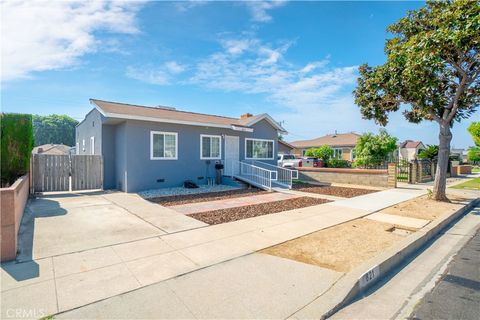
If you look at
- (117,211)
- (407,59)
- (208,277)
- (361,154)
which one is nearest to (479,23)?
(407,59)

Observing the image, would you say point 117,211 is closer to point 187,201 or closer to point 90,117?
point 187,201

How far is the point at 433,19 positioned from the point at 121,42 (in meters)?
11.7

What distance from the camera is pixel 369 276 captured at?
367cm

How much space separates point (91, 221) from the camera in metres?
6.43

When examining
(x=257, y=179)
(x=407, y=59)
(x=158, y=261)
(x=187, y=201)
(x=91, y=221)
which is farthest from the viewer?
(x=257, y=179)

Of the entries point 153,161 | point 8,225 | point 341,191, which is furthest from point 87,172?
point 341,191

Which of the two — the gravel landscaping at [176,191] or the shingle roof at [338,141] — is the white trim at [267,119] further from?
the shingle roof at [338,141]

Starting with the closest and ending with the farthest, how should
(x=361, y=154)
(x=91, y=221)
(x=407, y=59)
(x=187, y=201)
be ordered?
(x=91, y=221), (x=407, y=59), (x=187, y=201), (x=361, y=154)

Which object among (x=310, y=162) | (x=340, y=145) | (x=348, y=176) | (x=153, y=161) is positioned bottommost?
(x=348, y=176)

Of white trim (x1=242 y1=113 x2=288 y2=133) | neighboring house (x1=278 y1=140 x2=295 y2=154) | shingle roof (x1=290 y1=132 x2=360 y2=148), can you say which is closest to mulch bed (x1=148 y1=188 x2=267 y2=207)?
white trim (x1=242 y1=113 x2=288 y2=133)

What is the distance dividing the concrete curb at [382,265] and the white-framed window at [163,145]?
10.2 meters

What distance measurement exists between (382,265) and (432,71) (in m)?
6.87

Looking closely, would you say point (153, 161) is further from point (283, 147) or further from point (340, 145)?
point (340, 145)

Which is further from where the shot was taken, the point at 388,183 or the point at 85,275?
the point at 388,183
